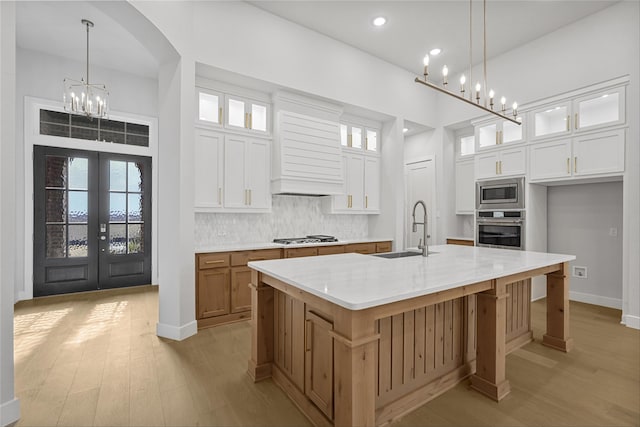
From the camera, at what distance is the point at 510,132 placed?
15.1 feet

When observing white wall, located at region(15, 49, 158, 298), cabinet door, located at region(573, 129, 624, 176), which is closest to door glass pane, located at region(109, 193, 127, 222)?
white wall, located at region(15, 49, 158, 298)

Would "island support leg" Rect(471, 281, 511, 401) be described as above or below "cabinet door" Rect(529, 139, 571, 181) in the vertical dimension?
below

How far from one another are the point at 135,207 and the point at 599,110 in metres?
6.94

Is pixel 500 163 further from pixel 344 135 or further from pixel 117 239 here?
pixel 117 239

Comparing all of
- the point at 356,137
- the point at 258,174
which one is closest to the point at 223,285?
the point at 258,174

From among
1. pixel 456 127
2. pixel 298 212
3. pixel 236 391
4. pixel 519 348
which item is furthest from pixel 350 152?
pixel 236 391

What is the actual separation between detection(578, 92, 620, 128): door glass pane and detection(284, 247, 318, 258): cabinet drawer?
384 cm

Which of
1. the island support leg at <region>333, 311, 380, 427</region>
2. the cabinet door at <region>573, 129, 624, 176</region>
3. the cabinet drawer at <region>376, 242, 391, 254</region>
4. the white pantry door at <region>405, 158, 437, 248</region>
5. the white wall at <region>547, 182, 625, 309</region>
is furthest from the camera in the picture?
the white pantry door at <region>405, 158, 437, 248</region>

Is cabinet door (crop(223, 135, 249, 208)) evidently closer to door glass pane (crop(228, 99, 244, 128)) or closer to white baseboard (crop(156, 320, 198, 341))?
door glass pane (crop(228, 99, 244, 128))

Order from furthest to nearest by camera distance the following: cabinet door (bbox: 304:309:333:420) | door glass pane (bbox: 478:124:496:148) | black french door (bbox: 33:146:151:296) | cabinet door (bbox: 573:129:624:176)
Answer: door glass pane (bbox: 478:124:496:148), black french door (bbox: 33:146:151:296), cabinet door (bbox: 573:129:624:176), cabinet door (bbox: 304:309:333:420)

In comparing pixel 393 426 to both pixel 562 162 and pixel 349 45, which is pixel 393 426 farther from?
pixel 349 45

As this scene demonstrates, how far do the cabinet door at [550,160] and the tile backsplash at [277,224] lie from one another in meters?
2.74

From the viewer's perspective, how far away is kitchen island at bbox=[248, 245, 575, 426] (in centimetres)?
142

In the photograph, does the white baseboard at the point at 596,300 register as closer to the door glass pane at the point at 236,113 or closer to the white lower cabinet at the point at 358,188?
the white lower cabinet at the point at 358,188
